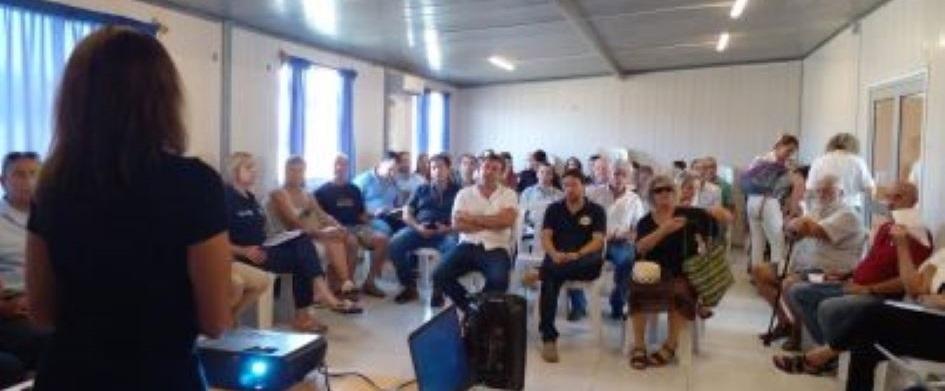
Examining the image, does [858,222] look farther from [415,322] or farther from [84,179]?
[84,179]

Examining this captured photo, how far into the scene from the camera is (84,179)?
1.03 meters

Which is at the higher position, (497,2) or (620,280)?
(497,2)

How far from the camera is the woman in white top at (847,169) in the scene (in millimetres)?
4797

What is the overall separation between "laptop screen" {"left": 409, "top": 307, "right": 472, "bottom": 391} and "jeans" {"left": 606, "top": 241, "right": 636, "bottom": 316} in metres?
2.09

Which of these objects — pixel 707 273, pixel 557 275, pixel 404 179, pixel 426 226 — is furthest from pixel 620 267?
pixel 404 179

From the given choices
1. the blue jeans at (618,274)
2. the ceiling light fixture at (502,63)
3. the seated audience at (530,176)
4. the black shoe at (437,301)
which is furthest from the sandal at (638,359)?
the ceiling light fixture at (502,63)

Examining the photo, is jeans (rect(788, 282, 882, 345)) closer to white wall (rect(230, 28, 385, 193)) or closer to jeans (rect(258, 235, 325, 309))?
jeans (rect(258, 235, 325, 309))

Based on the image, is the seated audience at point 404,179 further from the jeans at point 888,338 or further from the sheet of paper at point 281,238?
the jeans at point 888,338

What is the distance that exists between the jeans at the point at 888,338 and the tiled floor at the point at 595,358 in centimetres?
43

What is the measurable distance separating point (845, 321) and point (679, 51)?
4832mm

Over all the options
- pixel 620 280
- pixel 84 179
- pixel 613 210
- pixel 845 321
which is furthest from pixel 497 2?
pixel 84 179

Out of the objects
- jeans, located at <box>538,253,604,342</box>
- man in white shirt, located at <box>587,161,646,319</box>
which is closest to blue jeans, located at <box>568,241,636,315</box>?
man in white shirt, located at <box>587,161,646,319</box>

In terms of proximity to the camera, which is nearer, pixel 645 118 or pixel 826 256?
pixel 826 256

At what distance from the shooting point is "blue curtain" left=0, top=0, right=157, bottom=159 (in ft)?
12.5
